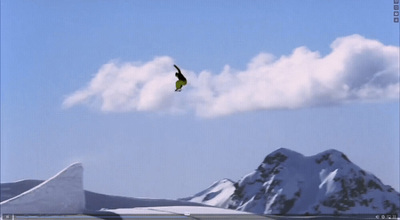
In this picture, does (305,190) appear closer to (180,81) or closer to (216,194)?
(216,194)

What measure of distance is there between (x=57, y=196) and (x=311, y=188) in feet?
249

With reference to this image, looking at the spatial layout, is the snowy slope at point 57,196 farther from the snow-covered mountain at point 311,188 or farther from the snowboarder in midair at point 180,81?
the snow-covered mountain at point 311,188

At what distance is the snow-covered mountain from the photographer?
433 ft

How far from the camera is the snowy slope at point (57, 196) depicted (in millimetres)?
67188

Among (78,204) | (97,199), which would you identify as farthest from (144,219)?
(97,199)

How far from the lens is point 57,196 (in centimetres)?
6831

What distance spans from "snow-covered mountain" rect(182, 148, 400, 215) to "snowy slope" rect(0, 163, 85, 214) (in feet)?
186

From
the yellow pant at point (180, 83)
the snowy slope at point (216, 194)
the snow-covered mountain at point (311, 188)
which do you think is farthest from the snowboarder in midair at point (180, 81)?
the snow-covered mountain at point (311, 188)

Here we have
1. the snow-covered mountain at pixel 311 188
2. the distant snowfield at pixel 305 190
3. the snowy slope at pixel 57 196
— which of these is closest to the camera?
the snowy slope at pixel 57 196

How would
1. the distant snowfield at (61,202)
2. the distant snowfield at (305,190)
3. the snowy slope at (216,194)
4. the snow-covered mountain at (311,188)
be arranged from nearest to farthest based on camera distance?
the distant snowfield at (61,202) < the snowy slope at (216,194) < the distant snowfield at (305,190) < the snow-covered mountain at (311,188)

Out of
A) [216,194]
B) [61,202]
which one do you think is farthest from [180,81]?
[216,194]

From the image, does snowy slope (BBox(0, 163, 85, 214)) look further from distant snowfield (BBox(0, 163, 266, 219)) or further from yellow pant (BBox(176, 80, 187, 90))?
yellow pant (BBox(176, 80, 187, 90))

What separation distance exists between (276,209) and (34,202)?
279ft

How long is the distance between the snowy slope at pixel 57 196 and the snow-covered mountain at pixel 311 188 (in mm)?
56800
